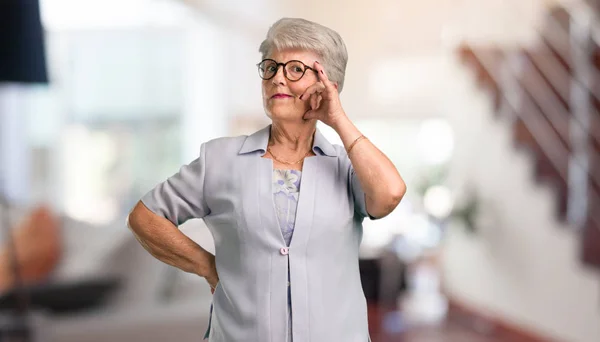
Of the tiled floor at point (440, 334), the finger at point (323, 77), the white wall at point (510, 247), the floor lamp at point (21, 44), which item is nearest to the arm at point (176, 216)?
the finger at point (323, 77)

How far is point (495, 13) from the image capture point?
9.21 feet

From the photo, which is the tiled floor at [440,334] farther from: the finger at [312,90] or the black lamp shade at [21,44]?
the finger at [312,90]

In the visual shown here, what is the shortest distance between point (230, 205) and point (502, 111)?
2.86m

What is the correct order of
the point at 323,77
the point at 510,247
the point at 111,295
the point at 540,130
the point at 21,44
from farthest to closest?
the point at 510,247
the point at 540,130
the point at 111,295
the point at 21,44
the point at 323,77

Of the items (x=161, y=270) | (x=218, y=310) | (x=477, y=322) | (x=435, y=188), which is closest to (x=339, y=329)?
(x=218, y=310)

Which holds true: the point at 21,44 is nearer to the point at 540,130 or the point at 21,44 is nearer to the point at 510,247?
the point at 540,130

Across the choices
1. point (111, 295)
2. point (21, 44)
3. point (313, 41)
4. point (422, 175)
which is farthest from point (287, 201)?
point (422, 175)

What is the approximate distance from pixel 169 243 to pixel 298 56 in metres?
0.16

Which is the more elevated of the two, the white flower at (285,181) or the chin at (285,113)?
the chin at (285,113)

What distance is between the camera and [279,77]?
1.59 feet

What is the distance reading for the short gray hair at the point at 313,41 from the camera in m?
0.48

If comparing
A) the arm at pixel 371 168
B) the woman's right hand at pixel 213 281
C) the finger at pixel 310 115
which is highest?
the finger at pixel 310 115

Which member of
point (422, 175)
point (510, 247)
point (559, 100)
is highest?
point (559, 100)

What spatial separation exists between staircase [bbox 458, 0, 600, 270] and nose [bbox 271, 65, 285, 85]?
258 centimetres
